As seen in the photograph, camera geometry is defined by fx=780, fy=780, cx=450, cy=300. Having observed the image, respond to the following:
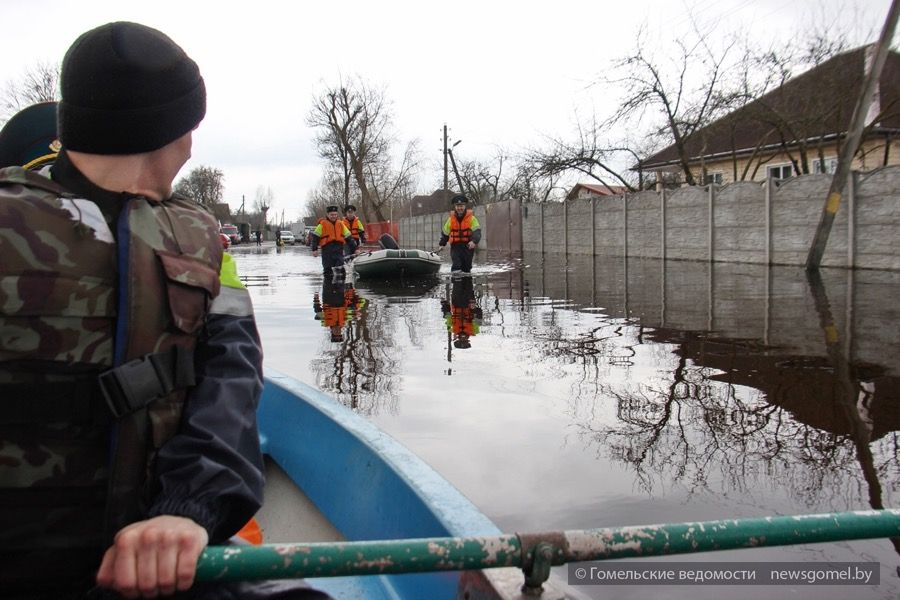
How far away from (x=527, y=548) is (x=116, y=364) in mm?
788

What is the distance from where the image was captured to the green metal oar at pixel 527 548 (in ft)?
4.19

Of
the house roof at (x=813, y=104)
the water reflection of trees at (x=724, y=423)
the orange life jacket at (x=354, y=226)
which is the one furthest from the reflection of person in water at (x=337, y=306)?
the house roof at (x=813, y=104)

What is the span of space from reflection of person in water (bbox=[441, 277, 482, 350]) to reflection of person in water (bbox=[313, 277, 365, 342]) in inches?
49.4

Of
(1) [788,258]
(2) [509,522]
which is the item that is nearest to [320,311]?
(2) [509,522]

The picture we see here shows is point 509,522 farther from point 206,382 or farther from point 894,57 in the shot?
point 894,57

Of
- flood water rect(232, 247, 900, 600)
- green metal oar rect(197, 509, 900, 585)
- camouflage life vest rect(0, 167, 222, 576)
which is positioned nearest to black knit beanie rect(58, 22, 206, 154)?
camouflage life vest rect(0, 167, 222, 576)

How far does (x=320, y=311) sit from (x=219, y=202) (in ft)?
266

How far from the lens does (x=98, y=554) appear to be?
1368mm

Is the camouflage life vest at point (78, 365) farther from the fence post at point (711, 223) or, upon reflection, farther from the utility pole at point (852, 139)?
the fence post at point (711, 223)

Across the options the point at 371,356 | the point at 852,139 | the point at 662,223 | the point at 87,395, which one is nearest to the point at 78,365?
the point at 87,395

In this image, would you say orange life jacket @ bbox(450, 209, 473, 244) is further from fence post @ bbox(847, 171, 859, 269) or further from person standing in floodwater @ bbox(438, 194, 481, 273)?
fence post @ bbox(847, 171, 859, 269)

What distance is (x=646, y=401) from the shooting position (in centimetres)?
507

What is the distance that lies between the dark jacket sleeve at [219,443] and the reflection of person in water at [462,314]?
5.91m

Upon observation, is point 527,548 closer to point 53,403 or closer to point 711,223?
point 53,403
